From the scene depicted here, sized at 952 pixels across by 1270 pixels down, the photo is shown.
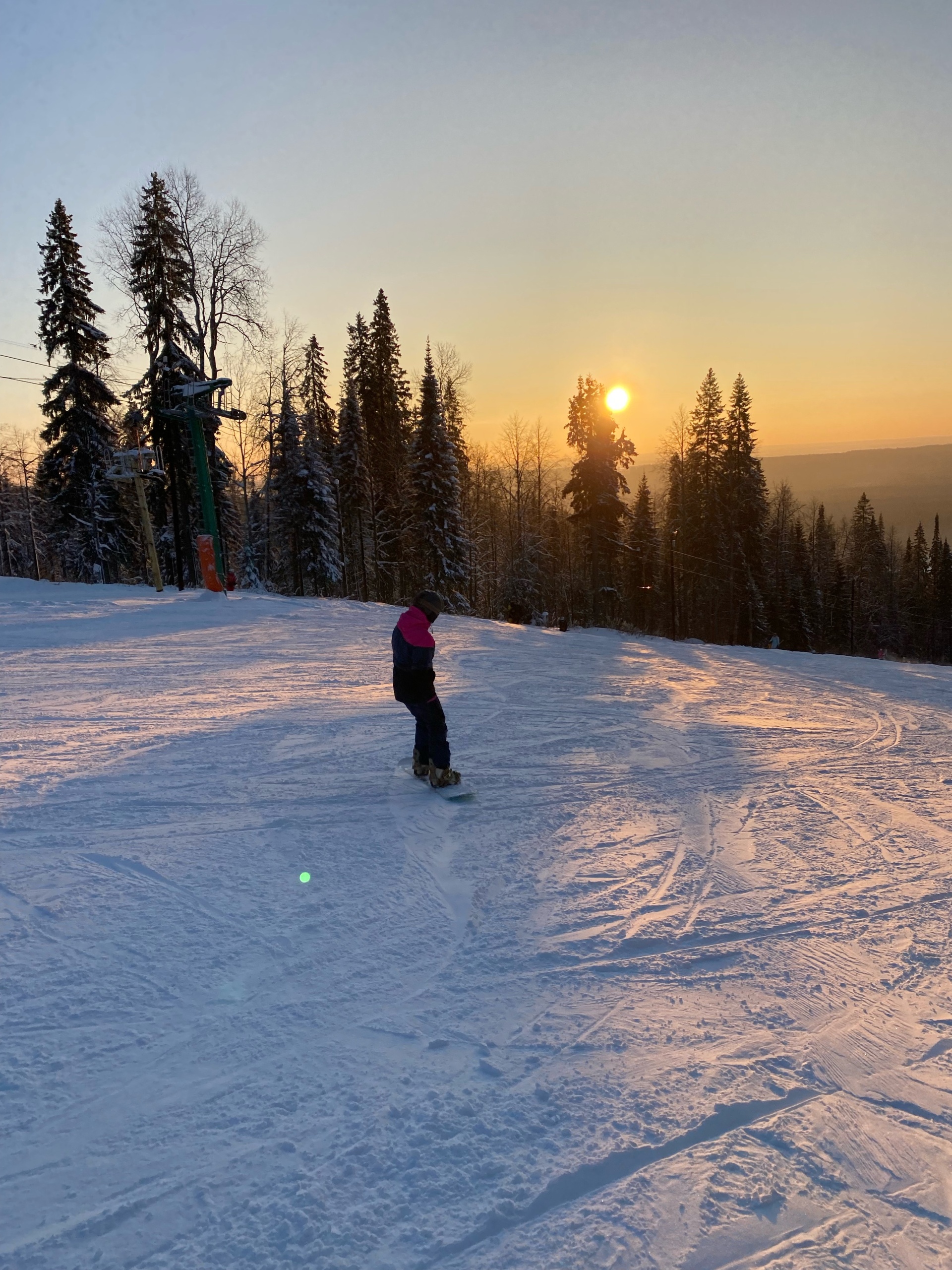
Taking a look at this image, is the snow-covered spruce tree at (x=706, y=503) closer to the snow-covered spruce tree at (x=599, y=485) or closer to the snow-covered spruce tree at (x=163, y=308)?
the snow-covered spruce tree at (x=599, y=485)

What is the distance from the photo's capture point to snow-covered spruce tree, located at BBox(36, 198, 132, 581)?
27828 mm

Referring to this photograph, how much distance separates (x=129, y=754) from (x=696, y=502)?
138 ft

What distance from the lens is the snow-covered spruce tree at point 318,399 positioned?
4050 centimetres

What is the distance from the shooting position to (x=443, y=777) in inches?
251

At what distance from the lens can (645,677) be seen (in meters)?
13.8

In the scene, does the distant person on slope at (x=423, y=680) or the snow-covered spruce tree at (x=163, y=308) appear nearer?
the distant person on slope at (x=423, y=680)

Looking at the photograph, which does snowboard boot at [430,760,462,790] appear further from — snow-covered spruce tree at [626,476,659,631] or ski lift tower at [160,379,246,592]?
snow-covered spruce tree at [626,476,659,631]

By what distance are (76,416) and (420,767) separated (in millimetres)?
28713

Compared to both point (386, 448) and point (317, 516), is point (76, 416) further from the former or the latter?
point (386, 448)

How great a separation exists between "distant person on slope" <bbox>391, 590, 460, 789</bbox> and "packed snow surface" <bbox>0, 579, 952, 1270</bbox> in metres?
0.35

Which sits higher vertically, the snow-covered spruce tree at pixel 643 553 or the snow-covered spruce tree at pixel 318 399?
the snow-covered spruce tree at pixel 318 399

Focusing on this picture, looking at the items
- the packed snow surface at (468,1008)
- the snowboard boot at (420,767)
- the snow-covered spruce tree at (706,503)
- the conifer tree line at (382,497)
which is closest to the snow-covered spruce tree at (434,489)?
the conifer tree line at (382,497)

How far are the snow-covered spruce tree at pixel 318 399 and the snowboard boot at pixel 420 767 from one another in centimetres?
3583

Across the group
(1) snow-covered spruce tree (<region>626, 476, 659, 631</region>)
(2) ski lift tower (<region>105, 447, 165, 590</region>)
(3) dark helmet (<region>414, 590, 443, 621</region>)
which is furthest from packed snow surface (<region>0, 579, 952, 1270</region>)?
(1) snow-covered spruce tree (<region>626, 476, 659, 631</region>)
